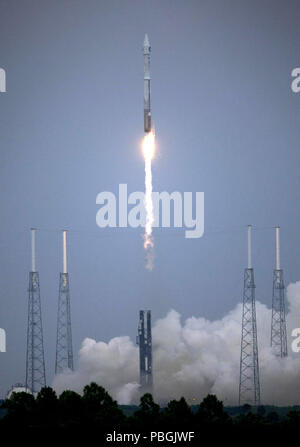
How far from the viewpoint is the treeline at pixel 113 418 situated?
170 m

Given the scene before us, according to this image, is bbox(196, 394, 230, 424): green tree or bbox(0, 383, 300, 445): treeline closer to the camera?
bbox(0, 383, 300, 445): treeline

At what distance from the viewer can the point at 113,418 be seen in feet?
566

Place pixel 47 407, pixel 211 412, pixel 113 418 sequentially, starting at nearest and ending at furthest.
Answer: pixel 113 418
pixel 47 407
pixel 211 412

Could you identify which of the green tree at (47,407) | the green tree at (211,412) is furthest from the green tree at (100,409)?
the green tree at (211,412)

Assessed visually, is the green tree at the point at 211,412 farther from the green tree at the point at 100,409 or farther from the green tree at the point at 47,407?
the green tree at the point at 47,407

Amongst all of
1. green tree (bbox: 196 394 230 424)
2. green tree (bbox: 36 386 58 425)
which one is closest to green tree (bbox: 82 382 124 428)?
green tree (bbox: 36 386 58 425)

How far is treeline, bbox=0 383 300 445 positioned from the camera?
16962 centimetres

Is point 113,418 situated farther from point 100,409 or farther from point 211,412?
point 211,412

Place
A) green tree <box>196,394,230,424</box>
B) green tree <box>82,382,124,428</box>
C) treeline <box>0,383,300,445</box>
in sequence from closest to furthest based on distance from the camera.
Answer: treeline <box>0,383,300,445</box> → green tree <box>82,382,124,428</box> → green tree <box>196,394,230,424</box>

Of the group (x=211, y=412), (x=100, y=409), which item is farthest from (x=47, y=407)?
(x=211, y=412)

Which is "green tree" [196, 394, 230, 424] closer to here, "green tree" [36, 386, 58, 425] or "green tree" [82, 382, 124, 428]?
"green tree" [82, 382, 124, 428]

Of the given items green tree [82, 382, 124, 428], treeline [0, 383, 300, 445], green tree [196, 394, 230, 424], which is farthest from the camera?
green tree [196, 394, 230, 424]
